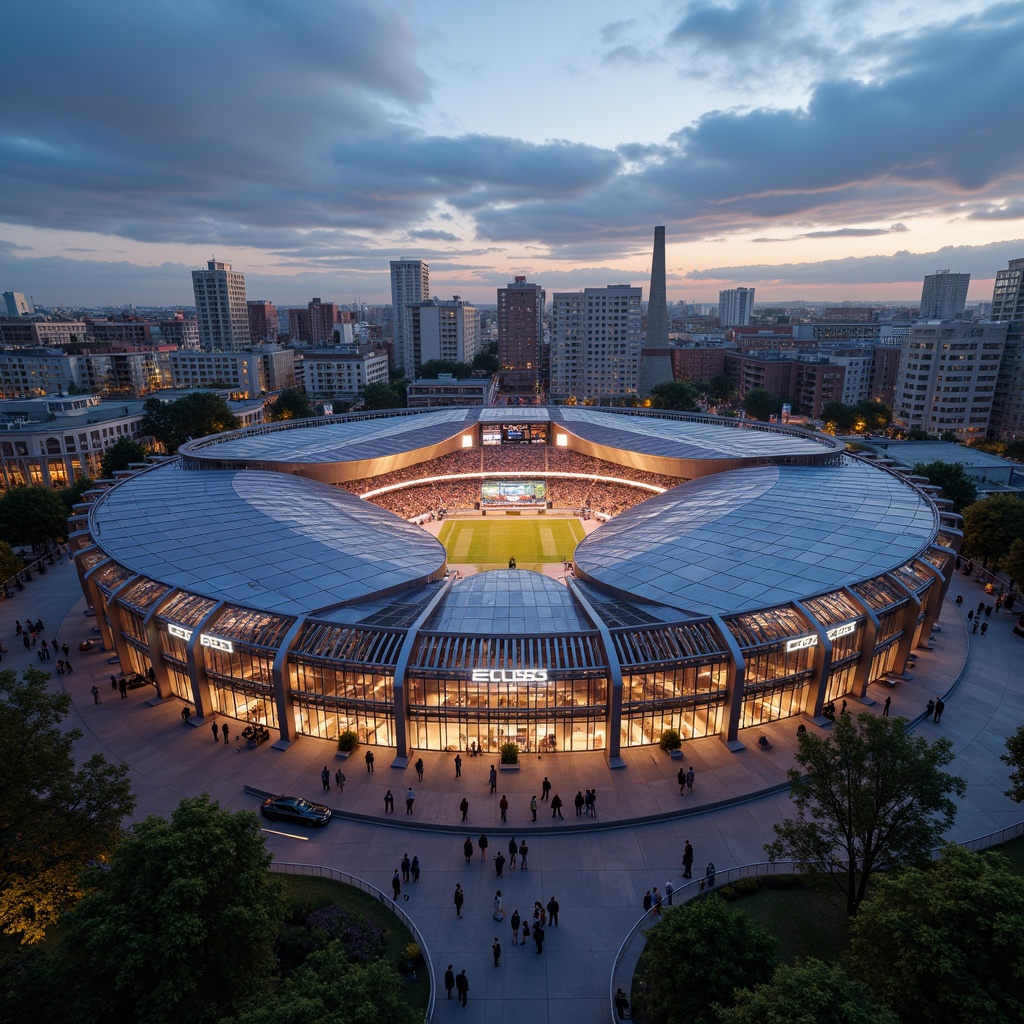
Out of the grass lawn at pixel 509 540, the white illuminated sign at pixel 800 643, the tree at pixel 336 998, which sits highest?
the tree at pixel 336 998

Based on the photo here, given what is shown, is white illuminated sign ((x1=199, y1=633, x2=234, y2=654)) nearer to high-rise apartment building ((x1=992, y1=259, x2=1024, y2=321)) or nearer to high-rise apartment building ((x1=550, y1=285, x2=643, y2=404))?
high-rise apartment building ((x1=550, y1=285, x2=643, y2=404))

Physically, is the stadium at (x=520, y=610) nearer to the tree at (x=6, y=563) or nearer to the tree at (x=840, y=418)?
the tree at (x=6, y=563)

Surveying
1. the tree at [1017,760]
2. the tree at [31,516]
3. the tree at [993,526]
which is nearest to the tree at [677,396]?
the tree at [993,526]

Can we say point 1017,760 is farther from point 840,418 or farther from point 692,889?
point 840,418

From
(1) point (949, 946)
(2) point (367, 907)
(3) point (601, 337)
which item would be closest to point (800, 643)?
(1) point (949, 946)

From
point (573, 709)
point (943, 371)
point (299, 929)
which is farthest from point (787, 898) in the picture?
point (943, 371)

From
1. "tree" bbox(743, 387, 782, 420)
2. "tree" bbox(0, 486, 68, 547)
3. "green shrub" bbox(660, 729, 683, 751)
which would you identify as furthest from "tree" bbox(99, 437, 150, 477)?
"tree" bbox(743, 387, 782, 420)
